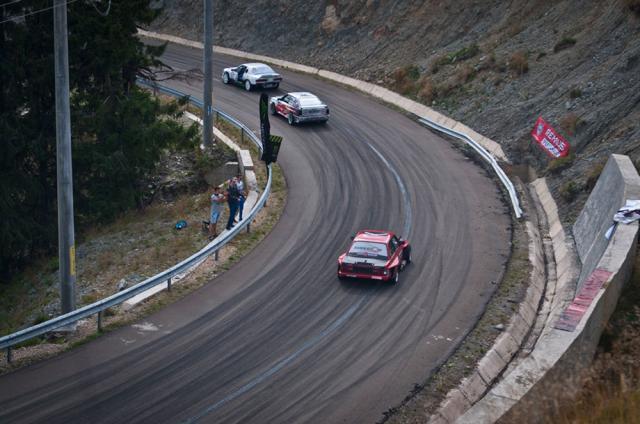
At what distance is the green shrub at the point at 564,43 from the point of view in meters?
36.9

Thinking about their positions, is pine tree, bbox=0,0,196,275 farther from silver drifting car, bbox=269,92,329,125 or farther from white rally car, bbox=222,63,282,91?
white rally car, bbox=222,63,282,91

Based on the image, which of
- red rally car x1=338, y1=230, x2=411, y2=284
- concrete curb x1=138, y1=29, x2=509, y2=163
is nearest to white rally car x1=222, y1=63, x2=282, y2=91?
concrete curb x1=138, y1=29, x2=509, y2=163

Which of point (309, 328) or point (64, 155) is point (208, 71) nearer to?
point (64, 155)

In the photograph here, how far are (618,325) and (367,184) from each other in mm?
13283

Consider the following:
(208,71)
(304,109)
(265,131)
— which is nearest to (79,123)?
(208,71)

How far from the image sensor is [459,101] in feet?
128

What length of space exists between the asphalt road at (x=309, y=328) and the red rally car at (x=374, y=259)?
408mm

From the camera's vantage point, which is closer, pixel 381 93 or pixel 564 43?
pixel 564 43

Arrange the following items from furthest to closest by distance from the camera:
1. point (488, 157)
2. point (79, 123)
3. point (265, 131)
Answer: point (488, 157), point (265, 131), point (79, 123)

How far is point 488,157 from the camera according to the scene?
1284 inches

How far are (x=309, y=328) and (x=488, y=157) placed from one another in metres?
16.3

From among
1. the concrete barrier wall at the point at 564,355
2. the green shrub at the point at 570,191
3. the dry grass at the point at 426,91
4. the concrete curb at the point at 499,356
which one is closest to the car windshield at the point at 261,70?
the dry grass at the point at 426,91

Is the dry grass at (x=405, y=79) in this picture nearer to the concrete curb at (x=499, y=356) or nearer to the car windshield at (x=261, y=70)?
the car windshield at (x=261, y=70)

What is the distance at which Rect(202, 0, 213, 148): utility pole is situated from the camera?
31.4 metres
